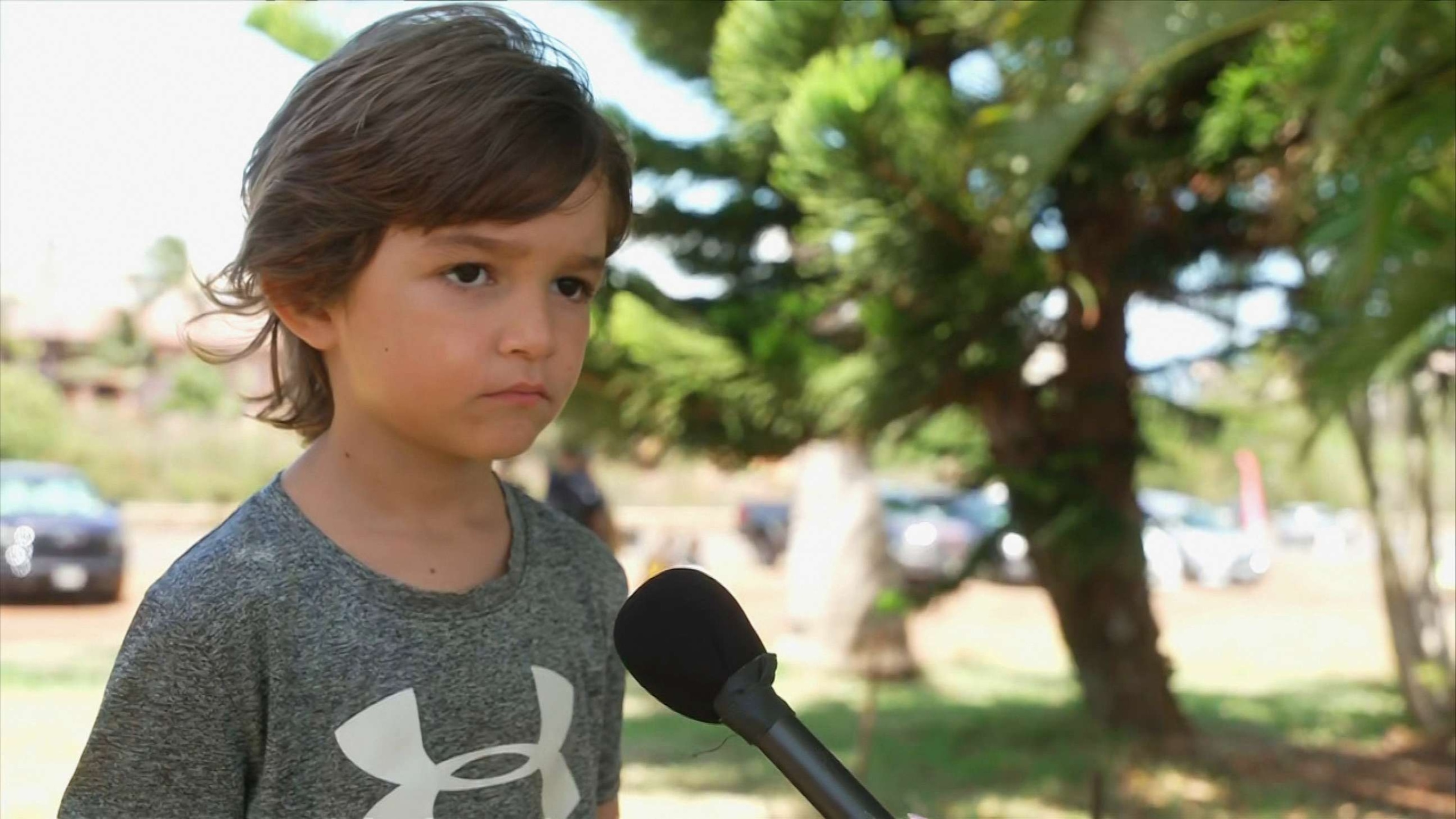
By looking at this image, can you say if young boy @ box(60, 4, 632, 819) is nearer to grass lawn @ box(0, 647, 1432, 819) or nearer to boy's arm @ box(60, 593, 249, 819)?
boy's arm @ box(60, 593, 249, 819)

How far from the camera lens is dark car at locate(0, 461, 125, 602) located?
21.8ft

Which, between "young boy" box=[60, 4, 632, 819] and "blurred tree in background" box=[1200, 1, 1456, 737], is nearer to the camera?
"young boy" box=[60, 4, 632, 819]

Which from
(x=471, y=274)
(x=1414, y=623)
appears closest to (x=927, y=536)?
(x=1414, y=623)

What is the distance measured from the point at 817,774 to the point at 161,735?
555 mm

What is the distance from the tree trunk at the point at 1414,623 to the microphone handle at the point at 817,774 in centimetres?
578

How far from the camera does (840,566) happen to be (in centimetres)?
905

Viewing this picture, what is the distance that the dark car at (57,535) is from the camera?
6637mm

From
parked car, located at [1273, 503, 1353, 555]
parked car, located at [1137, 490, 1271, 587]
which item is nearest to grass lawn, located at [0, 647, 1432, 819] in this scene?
parked car, located at [1137, 490, 1271, 587]

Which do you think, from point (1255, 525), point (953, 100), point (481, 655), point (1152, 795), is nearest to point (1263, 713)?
point (1152, 795)

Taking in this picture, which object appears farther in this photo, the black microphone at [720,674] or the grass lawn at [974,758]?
the grass lawn at [974,758]

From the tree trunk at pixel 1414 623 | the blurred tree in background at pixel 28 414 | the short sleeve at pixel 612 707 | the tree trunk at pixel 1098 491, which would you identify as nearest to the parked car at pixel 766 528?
the blurred tree in background at pixel 28 414

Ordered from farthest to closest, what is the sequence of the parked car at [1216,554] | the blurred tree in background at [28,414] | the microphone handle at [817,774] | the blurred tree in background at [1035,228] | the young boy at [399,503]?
1. the parked car at [1216,554]
2. the blurred tree in background at [28,414]
3. the blurred tree in background at [1035,228]
4. the young boy at [399,503]
5. the microphone handle at [817,774]

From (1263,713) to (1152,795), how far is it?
8.15 feet

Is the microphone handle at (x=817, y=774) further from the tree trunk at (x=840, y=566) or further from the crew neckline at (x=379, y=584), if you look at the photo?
the tree trunk at (x=840, y=566)
